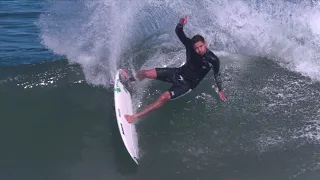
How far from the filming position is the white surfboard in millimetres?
6977

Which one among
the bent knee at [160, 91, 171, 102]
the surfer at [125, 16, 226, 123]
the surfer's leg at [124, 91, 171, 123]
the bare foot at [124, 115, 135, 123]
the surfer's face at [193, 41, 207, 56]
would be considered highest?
the surfer's face at [193, 41, 207, 56]

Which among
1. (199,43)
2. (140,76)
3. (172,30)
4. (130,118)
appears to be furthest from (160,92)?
Answer: (172,30)

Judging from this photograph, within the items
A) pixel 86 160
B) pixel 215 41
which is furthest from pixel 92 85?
pixel 215 41

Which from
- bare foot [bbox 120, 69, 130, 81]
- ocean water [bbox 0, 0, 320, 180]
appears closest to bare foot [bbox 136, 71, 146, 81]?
bare foot [bbox 120, 69, 130, 81]

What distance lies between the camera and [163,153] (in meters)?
7.20

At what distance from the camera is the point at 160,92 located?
889 centimetres

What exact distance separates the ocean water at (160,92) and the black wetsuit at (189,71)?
1.63 ft

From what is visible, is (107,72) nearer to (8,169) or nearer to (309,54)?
(8,169)

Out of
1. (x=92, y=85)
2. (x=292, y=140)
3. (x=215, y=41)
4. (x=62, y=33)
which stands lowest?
(x=292, y=140)

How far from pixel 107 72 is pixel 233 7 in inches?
158

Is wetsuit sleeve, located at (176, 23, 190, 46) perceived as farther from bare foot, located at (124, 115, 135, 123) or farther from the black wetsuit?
bare foot, located at (124, 115, 135, 123)

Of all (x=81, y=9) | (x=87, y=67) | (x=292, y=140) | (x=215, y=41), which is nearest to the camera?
(x=292, y=140)

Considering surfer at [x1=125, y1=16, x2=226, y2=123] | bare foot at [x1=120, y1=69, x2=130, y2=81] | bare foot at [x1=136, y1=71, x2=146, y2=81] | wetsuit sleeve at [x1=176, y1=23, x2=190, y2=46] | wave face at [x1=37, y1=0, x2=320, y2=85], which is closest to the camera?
surfer at [x1=125, y1=16, x2=226, y2=123]

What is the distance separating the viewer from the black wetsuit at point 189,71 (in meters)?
7.88
